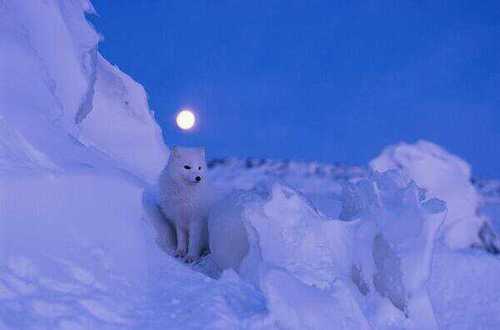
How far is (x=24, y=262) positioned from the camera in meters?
3.12

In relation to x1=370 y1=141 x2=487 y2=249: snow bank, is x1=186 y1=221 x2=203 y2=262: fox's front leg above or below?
below

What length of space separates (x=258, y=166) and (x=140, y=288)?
3496 centimetres

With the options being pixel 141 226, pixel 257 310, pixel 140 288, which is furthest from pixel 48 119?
pixel 257 310

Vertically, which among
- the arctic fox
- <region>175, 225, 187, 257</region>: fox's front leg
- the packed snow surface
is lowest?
the packed snow surface

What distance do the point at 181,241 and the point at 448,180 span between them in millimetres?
9738

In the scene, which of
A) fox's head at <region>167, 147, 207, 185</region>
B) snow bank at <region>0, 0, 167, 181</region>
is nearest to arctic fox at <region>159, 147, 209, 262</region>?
fox's head at <region>167, 147, 207, 185</region>

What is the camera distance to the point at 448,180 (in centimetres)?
1434

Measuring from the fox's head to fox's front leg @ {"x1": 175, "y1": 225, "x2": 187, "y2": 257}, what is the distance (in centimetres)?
45

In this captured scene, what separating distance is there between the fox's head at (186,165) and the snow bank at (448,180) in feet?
29.1

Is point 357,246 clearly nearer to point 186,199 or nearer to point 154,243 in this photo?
point 154,243

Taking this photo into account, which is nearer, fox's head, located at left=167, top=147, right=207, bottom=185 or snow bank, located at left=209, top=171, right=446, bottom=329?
snow bank, located at left=209, top=171, right=446, bottom=329

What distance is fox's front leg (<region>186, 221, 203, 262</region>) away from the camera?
5781 millimetres

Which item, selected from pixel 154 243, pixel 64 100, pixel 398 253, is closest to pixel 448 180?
pixel 398 253

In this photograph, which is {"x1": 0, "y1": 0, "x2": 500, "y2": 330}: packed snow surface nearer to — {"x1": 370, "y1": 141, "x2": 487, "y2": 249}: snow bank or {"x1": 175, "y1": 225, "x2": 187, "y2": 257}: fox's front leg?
{"x1": 175, "y1": 225, "x2": 187, "y2": 257}: fox's front leg
